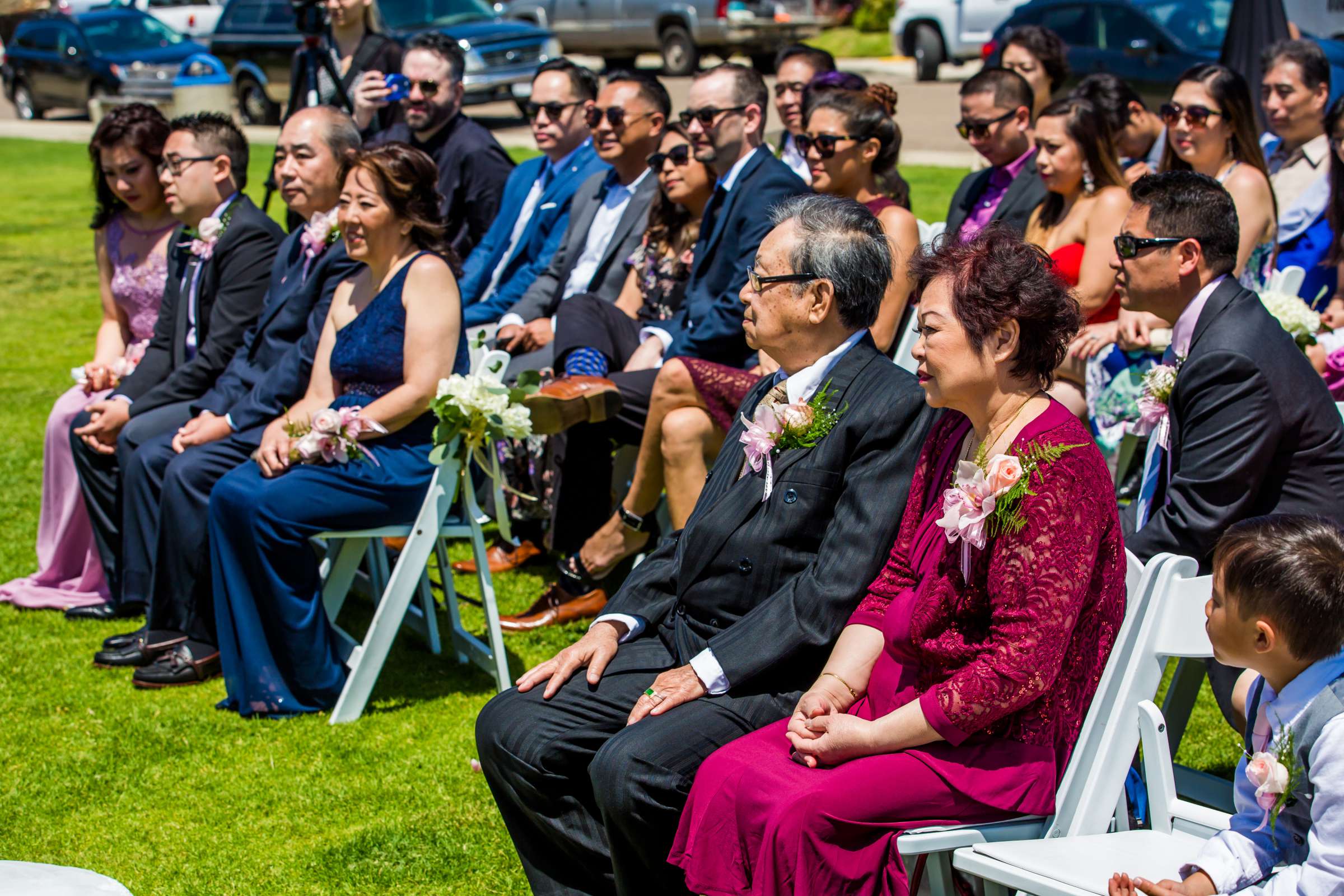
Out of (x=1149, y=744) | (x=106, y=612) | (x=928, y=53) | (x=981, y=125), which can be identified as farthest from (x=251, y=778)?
(x=928, y=53)

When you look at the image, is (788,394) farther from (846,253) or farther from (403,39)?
(403,39)

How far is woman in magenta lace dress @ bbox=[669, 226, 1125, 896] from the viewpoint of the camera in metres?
2.66

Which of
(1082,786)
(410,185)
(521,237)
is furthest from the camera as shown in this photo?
(521,237)

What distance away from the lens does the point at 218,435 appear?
542cm

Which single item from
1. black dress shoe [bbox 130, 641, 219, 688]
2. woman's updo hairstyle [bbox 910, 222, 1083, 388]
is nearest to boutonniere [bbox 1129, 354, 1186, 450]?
woman's updo hairstyle [bbox 910, 222, 1083, 388]

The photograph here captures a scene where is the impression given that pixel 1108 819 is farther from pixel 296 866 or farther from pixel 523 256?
pixel 523 256

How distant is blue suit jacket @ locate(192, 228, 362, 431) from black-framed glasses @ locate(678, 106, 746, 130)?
1.61 meters

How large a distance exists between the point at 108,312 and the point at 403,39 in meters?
11.8

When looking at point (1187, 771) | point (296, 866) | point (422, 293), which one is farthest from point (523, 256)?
point (1187, 771)

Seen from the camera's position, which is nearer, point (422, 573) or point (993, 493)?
point (993, 493)

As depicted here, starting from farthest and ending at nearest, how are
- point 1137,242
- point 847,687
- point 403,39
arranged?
point 403,39, point 1137,242, point 847,687

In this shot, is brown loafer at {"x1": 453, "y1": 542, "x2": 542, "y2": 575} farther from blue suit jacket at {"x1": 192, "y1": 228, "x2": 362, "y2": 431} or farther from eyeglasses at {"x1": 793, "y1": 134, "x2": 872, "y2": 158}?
eyeglasses at {"x1": 793, "y1": 134, "x2": 872, "y2": 158}

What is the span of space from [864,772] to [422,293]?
9.02ft

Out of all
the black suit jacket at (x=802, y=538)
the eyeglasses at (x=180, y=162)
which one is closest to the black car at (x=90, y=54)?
the eyeglasses at (x=180, y=162)
